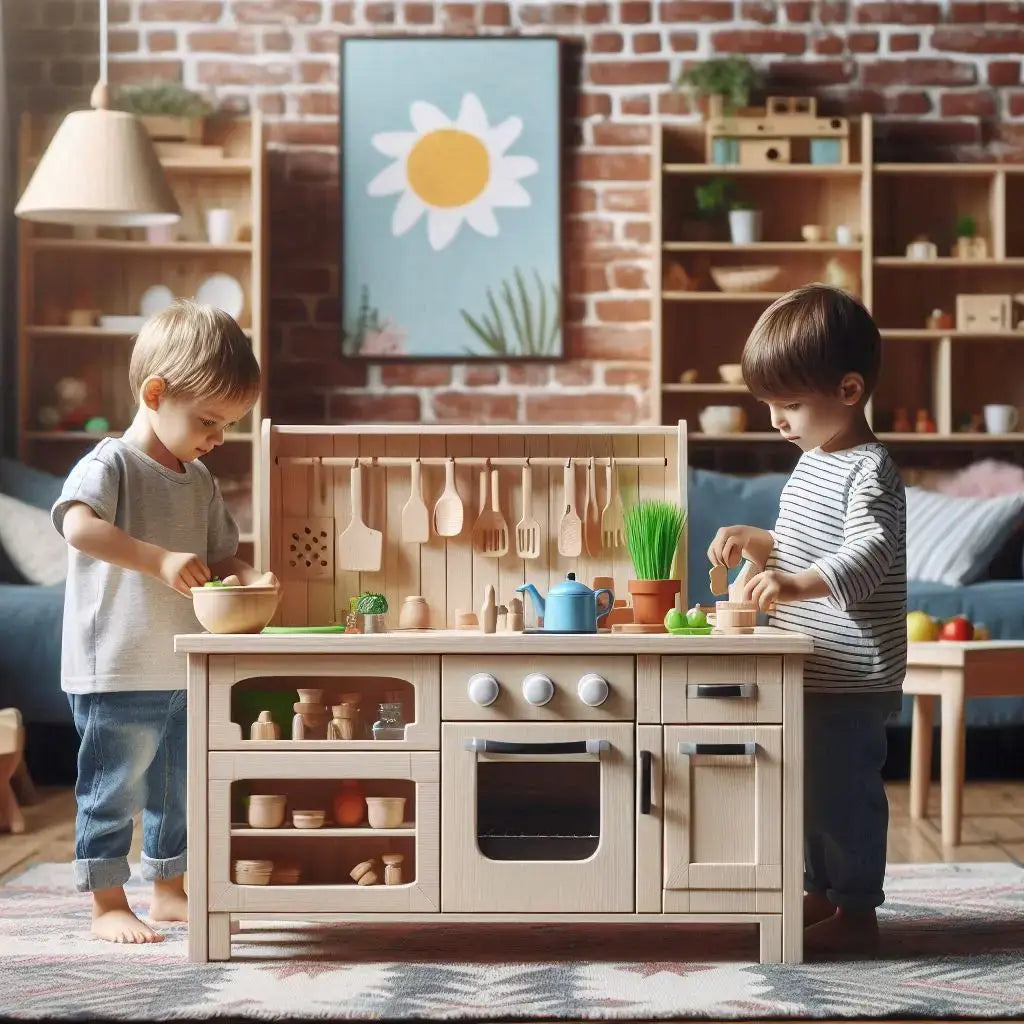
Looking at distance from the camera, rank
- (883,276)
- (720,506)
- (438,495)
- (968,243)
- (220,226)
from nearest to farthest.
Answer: (438,495), (720,506), (220,226), (968,243), (883,276)

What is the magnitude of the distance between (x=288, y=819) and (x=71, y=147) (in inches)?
74.7

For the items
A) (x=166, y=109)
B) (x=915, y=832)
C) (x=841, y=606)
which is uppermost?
(x=166, y=109)

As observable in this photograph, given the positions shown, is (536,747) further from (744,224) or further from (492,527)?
(744,224)

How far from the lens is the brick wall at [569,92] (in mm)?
4496

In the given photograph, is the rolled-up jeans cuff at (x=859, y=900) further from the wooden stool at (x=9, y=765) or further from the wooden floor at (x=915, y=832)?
the wooden stool at (x=9, y=765)

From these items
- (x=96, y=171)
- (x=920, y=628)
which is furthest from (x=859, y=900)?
(x=96, y=171)

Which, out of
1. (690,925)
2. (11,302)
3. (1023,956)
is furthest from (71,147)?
(1023,956)

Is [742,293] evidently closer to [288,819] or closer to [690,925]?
[690,925]

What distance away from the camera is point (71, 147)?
327 centimetres

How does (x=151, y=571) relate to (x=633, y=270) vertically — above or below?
below

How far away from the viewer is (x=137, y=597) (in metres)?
2.15

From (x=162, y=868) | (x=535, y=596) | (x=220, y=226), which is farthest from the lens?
(x=220, y=226)

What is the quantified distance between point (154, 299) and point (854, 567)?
296cm

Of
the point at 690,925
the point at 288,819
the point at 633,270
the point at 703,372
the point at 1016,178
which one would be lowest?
the point at 690,925
